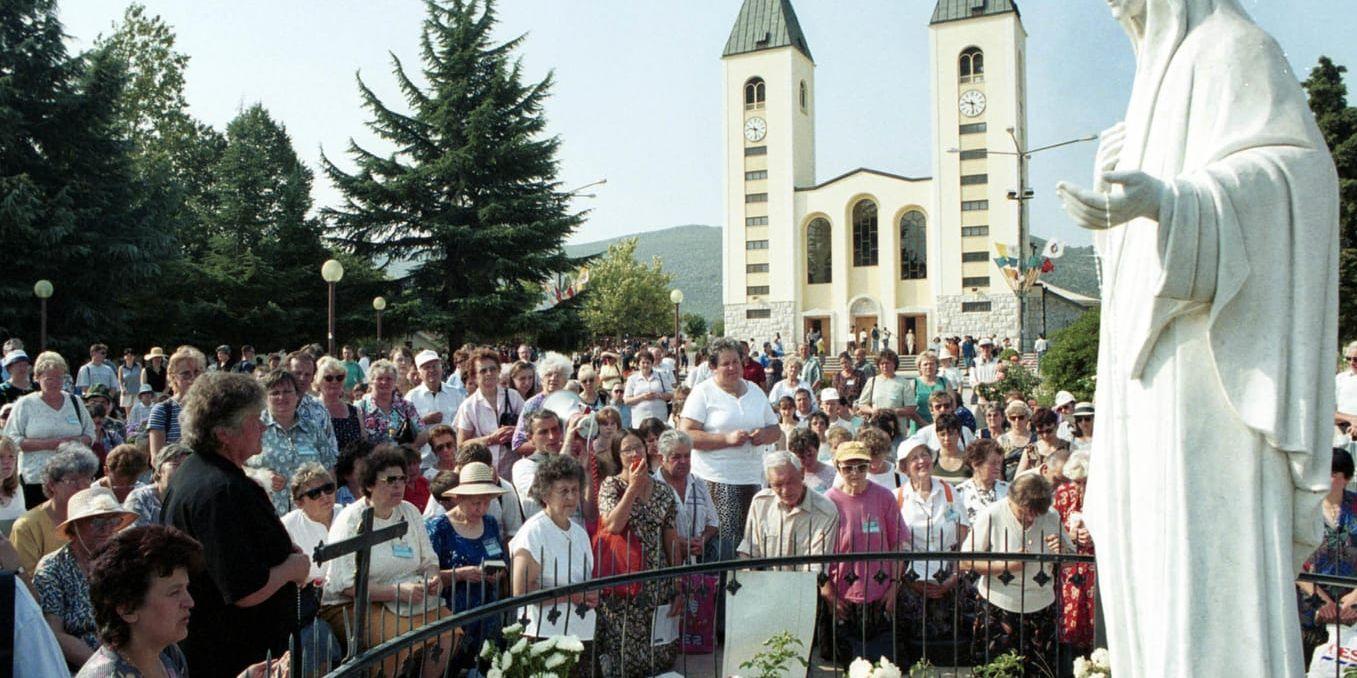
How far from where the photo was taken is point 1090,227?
8.72ft

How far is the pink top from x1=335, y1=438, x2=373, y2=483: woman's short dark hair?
3134 mm

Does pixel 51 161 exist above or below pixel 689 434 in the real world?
above

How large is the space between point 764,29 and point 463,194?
114 feet

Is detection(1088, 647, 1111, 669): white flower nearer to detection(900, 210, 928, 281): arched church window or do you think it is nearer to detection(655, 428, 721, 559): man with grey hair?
detection(655, 428, 721, 559): man with grey hair

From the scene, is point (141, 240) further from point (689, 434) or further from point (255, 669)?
point (255, 669)

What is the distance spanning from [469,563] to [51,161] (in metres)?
29.2

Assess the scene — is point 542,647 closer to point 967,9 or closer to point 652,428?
point 652,428

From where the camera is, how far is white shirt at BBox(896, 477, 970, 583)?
22.9 feet

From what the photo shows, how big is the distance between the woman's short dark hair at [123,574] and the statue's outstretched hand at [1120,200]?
2.98 m

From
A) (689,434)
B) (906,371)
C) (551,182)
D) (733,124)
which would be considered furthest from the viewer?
(733,124)

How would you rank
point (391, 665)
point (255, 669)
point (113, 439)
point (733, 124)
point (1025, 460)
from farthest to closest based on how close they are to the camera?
point (733, 124) < point (113, 439) < point (1025, 460) < point (391, 665) < point (255, 669)

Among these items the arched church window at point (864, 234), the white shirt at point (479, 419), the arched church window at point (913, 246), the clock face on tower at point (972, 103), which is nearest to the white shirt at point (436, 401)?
the white shirt at point (479, 419)

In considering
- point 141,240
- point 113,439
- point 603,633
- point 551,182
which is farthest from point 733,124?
point 603,633

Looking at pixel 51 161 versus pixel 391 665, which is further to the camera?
pixel 51 161
